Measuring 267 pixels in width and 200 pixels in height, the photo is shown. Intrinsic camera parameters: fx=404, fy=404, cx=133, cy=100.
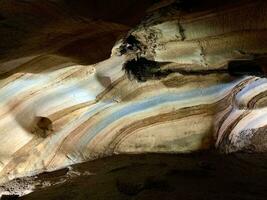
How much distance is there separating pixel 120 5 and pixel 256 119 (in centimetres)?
322

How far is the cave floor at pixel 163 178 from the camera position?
3.46m

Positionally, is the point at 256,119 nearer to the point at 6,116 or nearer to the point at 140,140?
the point at 140,140

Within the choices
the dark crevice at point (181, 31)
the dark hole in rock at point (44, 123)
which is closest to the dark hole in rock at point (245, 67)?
the dark crevice at point (181, 31)

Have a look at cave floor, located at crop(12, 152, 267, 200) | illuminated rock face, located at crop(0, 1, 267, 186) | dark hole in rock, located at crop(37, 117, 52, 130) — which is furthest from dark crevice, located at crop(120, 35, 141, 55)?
cave floor, located at crop(12, 152, 267, 200)

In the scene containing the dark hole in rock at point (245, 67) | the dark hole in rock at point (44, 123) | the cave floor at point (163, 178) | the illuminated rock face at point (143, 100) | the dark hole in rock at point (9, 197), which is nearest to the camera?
the cave floor at point (163, 178)

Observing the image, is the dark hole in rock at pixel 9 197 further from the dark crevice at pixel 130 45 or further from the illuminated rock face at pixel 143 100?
the dark crevice at pixel 130 45

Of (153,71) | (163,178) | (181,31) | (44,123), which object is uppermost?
(181,31)

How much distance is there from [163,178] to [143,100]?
140 cm

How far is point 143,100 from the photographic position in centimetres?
503

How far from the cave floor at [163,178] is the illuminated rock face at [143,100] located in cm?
26

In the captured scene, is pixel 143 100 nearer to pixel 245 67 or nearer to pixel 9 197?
pixel 245 67

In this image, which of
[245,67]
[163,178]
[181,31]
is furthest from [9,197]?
[245,67]

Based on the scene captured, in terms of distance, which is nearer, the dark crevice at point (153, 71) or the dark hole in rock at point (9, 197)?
the dark hole in rock at point (9, 197)

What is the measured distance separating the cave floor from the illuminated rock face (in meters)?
0.26
